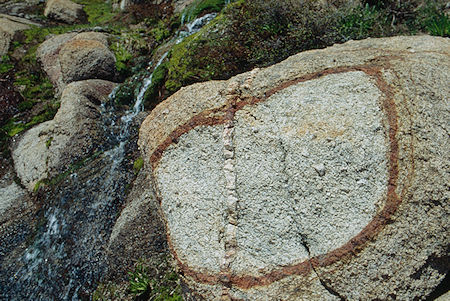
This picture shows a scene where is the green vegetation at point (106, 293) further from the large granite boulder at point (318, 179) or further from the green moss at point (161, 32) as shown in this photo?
the green moss at point (161, 32)

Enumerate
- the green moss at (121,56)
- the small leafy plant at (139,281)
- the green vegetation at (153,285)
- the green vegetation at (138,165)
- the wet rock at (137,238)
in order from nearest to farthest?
the green vegetation at (153,285), the small leafy plant at (139,281), the wet rock at (137,238), the green vegetation at (138,165), the green moss at (121,56)

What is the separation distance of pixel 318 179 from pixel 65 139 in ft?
21.3

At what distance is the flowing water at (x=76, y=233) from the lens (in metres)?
6.34

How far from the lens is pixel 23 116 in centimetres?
1067

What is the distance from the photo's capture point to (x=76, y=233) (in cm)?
680

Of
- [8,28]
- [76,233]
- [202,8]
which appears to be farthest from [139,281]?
[8,28]

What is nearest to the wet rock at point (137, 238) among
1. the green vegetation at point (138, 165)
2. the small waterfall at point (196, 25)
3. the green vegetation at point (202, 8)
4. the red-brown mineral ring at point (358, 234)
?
the green vegetation at point (138, 165)

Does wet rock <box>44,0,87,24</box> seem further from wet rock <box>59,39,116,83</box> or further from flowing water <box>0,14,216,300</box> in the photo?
flowing water <box>0,14,216,300</box>

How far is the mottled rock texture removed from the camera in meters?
10.4

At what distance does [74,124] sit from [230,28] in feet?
13.9

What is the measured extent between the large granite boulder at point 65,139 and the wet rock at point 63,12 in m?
8.88

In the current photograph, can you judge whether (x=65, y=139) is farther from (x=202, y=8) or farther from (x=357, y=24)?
(x=357, y=24)

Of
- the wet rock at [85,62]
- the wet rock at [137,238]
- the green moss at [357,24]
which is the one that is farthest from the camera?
the wet rock at [85,62]

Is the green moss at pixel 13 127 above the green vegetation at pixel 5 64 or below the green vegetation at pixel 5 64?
below
